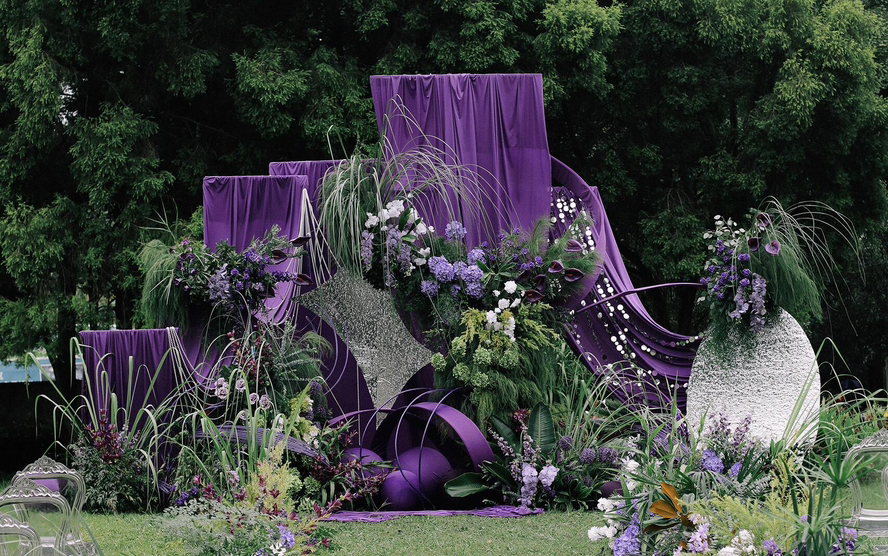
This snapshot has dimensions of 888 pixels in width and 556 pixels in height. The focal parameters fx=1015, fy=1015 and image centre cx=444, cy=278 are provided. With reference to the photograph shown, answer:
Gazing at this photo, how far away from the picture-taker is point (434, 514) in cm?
595

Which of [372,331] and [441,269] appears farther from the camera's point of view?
[372,331]

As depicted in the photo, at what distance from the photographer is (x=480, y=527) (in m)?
5.51

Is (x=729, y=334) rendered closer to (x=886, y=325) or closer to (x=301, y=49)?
(x=301, y=49)

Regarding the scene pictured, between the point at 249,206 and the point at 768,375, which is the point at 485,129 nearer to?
the point at 249,206

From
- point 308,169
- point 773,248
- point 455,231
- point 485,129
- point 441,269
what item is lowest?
point 441,269

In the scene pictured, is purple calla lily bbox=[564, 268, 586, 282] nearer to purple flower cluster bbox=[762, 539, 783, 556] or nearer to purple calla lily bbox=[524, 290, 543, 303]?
purple calla lily bbox=[524, 290, 543, 303]

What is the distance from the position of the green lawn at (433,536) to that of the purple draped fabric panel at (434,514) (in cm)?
10

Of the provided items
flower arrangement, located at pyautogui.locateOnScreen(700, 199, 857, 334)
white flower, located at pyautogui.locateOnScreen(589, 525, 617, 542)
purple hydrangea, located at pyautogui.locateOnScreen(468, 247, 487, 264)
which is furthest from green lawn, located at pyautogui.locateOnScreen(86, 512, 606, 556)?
purple hydrangea, located at pyautogui.locateOnScreen(468, 247, 487, 264)

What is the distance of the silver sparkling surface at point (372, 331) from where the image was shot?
7.27 m

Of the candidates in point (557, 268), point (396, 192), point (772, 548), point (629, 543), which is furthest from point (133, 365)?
point (772, 548)

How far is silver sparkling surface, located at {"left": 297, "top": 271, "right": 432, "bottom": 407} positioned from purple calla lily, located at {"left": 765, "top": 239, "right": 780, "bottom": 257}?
2.40 metres

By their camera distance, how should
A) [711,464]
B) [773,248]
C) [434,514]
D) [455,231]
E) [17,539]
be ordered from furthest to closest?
[455,231]
[773,248]
[434,514]
[711,464]
[17,539]

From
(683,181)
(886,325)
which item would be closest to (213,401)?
(683,181)

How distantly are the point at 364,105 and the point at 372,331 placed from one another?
473 cm
